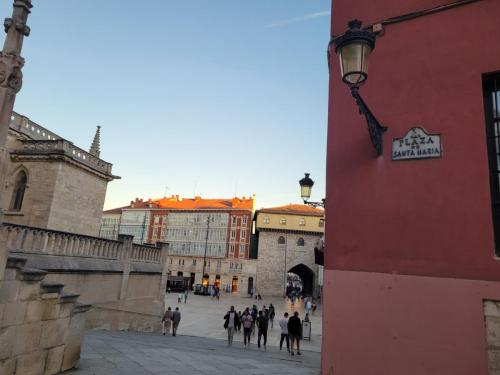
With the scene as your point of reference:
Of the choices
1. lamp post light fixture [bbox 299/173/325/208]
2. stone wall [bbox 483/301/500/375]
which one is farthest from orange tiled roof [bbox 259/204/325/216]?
stone wall [bbox 483/301/500/375]

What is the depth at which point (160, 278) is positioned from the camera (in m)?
17.0

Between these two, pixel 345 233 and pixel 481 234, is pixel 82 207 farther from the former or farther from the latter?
pixel 481 234

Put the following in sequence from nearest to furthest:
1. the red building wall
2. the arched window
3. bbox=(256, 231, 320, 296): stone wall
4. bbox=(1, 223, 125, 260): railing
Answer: the red building wall < bbox=(1, 223, 125, 260): railing < the arched window < bbox=(256, 231, 320, 296): stone wall

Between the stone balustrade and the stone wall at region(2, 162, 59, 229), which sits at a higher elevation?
the stone wall at region(2, 162, 59, 229)

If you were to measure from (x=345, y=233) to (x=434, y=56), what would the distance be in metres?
2.88

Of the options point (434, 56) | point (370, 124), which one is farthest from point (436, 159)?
point (434, 56)

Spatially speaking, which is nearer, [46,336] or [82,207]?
[46,336]

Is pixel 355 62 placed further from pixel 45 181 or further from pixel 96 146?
pixel 96 146

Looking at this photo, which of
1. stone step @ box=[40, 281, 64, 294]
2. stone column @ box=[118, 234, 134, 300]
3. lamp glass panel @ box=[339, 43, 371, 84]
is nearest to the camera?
lamp glass panel @ box=[339, 43, 371, 84]

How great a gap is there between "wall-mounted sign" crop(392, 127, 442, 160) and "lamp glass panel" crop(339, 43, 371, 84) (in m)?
1.53

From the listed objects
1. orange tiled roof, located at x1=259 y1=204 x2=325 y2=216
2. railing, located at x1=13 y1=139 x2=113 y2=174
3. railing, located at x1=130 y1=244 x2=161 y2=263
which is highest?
orange tiled roof, located at x1=259 y1=204 x2=325 y2=216

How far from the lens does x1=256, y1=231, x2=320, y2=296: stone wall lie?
5769cm

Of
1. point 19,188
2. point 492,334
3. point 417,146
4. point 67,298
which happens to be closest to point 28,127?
point 19,188

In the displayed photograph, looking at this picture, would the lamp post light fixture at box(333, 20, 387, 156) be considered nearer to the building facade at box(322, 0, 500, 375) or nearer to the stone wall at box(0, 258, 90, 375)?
the building facade at box(322, 0, 500, 375)
